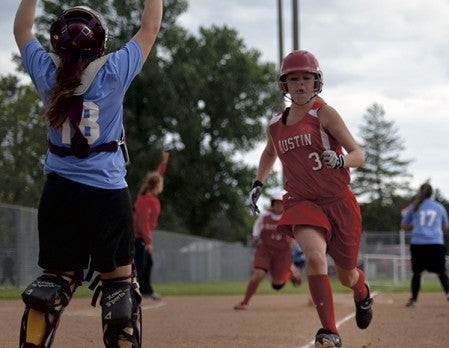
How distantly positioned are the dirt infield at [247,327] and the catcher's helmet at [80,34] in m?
3.27

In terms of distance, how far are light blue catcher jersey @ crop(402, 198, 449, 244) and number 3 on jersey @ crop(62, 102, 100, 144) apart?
38.1 feet

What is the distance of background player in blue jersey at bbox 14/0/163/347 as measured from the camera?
518 cm

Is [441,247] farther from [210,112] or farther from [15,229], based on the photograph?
[210,112]

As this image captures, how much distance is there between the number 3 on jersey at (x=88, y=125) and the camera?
5180 millimetres

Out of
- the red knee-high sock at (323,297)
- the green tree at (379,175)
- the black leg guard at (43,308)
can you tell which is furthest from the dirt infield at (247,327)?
the green tree at (379,175)

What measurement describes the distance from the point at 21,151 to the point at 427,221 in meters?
12.0

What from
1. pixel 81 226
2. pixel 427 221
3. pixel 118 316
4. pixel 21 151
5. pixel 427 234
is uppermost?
pixel 21 151

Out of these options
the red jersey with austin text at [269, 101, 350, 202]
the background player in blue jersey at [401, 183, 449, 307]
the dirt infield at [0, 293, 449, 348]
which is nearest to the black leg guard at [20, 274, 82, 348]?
the red jersey with austin text at [269, 101, 350, 202]

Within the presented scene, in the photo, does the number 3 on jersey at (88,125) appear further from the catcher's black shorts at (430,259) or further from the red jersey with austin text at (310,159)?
the catcher's black shorts at (430,259)

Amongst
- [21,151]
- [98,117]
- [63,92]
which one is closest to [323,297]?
[98,117]

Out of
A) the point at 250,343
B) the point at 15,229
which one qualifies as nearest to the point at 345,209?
the point at 250,343

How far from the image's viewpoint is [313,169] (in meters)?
7.29

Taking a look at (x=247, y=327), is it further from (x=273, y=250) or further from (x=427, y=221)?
(x=427, y=221)

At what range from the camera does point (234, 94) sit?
53.3 m
